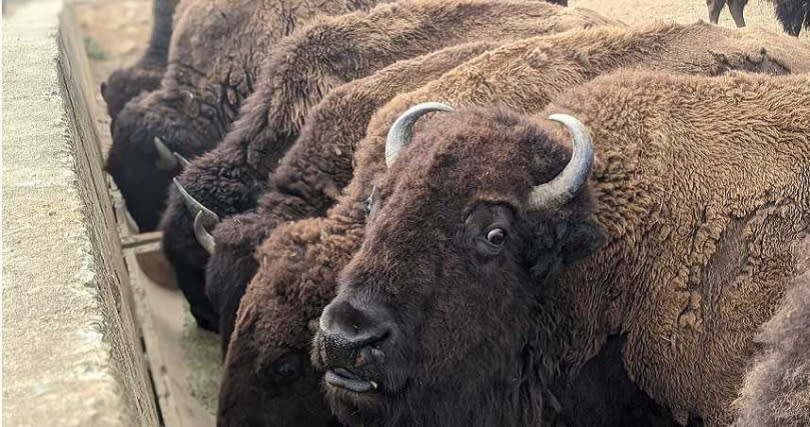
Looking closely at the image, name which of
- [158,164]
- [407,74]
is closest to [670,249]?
[407,74]

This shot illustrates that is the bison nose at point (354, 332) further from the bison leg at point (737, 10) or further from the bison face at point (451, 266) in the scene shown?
the bison leg at point (737, 10)

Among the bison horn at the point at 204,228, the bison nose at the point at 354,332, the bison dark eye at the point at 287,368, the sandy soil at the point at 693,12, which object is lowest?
the bison horn at the point at 204,228

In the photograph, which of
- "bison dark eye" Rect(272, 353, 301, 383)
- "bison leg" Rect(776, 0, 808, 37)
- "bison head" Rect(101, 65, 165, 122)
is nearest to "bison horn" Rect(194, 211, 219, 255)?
"bison dark eye" Rect(272, 353, 301, 383)

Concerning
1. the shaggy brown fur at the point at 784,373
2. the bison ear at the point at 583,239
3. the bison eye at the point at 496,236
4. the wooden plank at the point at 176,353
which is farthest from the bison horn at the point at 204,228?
the shaggy brown fur at the point at 784,373

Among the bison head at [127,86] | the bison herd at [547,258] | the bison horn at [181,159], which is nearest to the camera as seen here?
the bison herd at [547,258]

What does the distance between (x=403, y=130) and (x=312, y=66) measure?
1.87 metres

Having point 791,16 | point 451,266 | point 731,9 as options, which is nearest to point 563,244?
point 451,266

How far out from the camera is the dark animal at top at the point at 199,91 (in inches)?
235

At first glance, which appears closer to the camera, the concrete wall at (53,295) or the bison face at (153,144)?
the concrete wall at (53,295)

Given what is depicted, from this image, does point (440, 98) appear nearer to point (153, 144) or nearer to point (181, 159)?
point (181, 159)

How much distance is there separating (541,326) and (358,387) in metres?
0.75

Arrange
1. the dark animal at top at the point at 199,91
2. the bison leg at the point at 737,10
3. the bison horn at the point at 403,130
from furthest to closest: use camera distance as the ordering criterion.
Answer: the dark animal at top at the point at 199,91, the bison leg at the point at 737,10, the bison horn at the point at 403,130

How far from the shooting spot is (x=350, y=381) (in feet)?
8.87

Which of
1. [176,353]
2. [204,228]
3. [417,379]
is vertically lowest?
[176,353]
